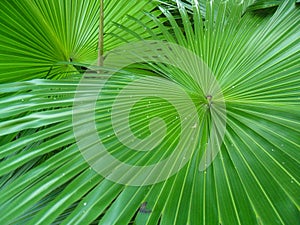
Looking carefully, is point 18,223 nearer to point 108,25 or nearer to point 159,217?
point 159,217

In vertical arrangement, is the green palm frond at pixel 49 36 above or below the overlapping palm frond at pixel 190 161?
above

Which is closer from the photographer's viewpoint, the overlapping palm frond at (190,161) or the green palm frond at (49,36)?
the overlapping palm frond at (190,161)

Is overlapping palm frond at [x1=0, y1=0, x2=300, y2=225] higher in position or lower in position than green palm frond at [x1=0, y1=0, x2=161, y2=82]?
lower

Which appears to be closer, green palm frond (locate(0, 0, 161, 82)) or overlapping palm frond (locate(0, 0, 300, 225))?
overlapping palm frond (locate(0, 0, 300, 225))

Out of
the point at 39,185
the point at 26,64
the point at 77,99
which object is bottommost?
the point at 39,185

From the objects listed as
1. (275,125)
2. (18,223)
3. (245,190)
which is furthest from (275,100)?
(18,223)

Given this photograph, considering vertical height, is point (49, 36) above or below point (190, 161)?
above

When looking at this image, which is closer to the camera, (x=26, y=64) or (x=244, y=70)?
(x=244, y=70)

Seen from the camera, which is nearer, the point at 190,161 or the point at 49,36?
the point at 190,161
